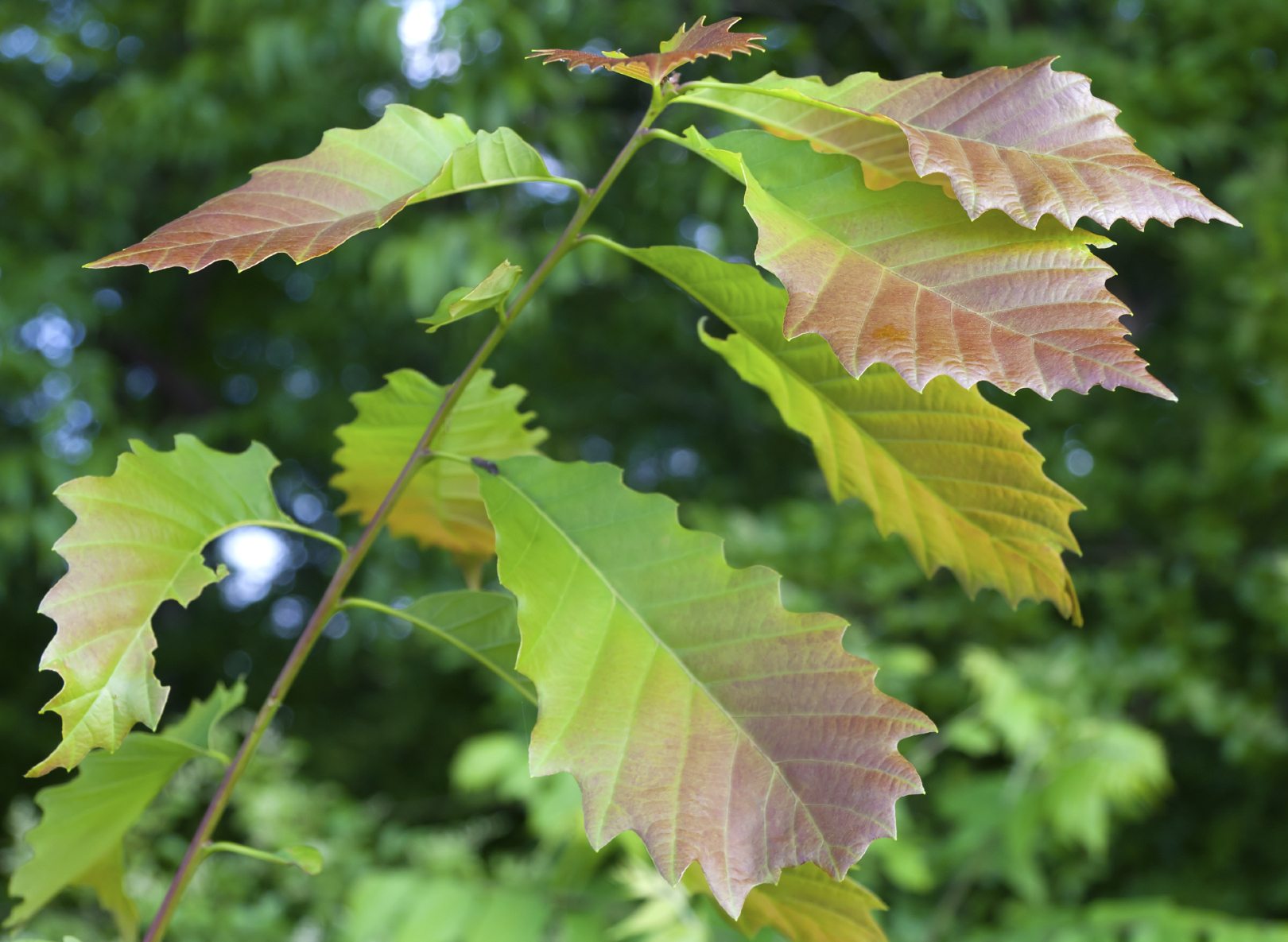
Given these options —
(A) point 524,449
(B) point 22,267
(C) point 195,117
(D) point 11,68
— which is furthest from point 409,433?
(D) point 11,68

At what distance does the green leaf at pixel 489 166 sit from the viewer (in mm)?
344

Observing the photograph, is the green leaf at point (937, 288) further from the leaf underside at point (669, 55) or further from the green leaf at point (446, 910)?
the green leaf at point (446, 910)

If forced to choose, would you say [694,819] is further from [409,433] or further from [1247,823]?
[1247,823]

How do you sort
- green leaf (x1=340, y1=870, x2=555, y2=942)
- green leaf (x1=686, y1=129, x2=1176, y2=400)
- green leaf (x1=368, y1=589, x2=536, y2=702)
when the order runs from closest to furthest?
green leaf (x1=686, y1=129, x2=1176, y2=400), green leaf (x1=368, y1=589, x2=536, y2=702), green leaf (x1=340, y1=870, x2=555, y2=942)

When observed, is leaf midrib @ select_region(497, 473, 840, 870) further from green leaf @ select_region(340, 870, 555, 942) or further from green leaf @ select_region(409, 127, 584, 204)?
green leaf @ select_region(340, 870, 555, 942)

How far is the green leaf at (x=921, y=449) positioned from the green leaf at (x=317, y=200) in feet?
0.24

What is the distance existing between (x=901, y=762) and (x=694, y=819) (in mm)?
59

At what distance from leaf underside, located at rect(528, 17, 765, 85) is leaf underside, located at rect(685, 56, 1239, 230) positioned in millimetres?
23

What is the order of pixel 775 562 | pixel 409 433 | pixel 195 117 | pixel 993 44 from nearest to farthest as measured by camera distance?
pixel 409 433
pixel 775 562
pixel 993 44
pixel 195 117

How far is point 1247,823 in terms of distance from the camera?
2.42 m

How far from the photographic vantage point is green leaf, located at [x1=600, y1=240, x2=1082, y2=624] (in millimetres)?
382

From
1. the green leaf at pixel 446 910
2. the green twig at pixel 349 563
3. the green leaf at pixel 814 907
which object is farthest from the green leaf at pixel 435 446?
the green leaf at pixel 446 910

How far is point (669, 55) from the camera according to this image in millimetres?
333

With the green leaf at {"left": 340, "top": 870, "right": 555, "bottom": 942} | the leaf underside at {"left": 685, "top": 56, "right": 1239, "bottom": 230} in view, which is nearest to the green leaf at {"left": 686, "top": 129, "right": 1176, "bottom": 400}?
the leaf underside at {"left": 685, "top": 56, "right": 1239, "bottom": 230}
